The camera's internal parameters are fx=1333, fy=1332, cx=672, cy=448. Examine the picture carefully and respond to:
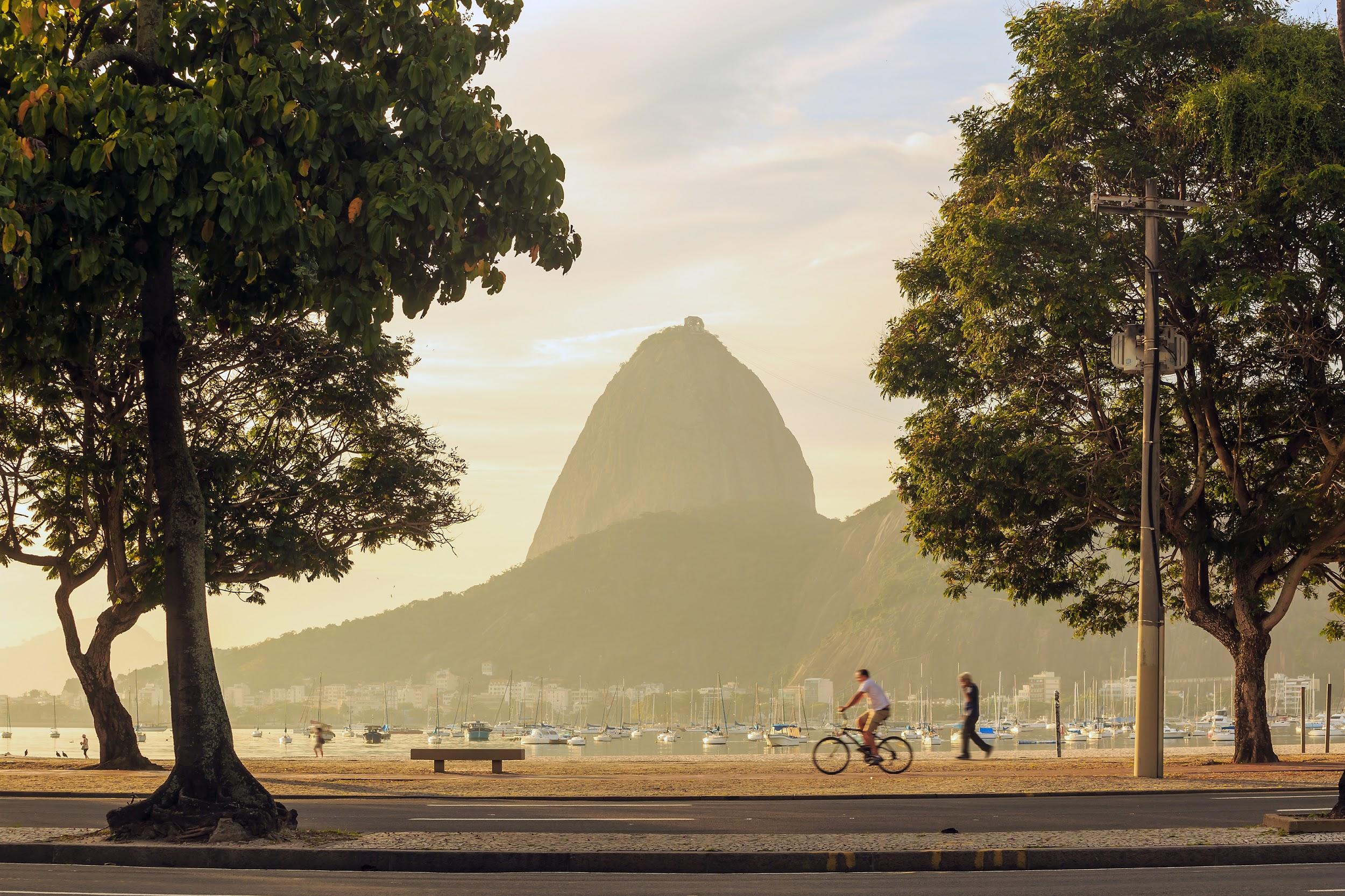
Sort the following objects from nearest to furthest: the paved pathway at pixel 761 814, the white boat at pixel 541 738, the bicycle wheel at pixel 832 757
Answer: the paved pathway at pixel 761 814 → the bicycle wheel at pixel 832 757 → the white boat at pixel 541 738

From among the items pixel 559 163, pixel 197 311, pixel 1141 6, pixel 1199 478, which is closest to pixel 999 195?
pixel 1141 6

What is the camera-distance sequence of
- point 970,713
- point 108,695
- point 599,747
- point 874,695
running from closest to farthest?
point 874,695 → point 970,713 → point 108,695 → point 599,747

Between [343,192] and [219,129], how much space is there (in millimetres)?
1648

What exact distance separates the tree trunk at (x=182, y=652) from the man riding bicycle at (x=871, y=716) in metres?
11.8

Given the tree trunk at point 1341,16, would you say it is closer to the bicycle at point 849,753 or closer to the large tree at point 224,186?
the large tree at point 224,186

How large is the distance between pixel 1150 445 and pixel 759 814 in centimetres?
1063

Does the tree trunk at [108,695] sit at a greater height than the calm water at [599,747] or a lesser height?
greater

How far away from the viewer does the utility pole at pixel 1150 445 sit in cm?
2198

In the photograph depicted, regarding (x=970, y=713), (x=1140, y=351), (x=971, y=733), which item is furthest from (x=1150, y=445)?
(x=971, y=733)

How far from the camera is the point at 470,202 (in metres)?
14.2

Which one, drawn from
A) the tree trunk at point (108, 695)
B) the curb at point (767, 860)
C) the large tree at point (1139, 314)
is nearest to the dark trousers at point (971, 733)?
the large tree at point (1139, 314)

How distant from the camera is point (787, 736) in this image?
483 ft

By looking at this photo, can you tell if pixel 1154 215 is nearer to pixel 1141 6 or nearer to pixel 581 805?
pixel 1141 6

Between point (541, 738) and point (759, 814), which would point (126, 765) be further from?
point (541, 738)
